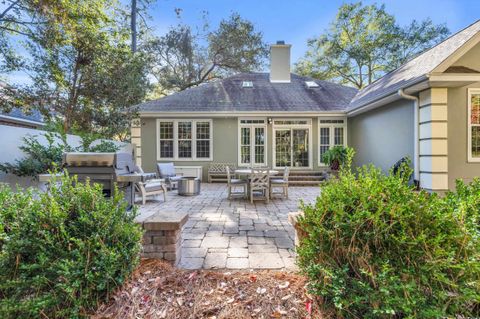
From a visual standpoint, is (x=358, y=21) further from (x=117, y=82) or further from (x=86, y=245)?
(x=86, y=245)

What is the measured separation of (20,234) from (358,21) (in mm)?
22770

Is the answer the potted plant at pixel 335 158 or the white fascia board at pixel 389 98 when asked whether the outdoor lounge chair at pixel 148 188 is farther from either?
the white fascia board at pixel 389 98

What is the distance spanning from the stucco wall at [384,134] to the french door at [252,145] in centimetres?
381

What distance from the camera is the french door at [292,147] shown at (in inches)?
431

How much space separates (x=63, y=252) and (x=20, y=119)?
32.1 ft

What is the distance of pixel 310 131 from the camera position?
10.9 meters

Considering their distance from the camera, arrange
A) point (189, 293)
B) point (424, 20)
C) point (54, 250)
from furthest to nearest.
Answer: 1. point (424, 20)
2. point (189, 293)
3. point (54, 250)

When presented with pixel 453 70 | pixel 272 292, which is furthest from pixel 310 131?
pixel 272 292

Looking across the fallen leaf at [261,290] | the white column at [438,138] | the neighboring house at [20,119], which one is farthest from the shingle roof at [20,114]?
the white column at [438,138]

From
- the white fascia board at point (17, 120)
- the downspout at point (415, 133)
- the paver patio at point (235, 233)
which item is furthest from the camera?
the white fascia board at point (17, 120)

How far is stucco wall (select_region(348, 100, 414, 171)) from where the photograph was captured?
7219 mm

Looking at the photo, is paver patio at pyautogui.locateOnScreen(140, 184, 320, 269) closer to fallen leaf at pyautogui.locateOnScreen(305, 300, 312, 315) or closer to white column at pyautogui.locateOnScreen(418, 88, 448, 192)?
fallen leaf at pyautogui.locateOnScreen(305, 300, 312, 315)

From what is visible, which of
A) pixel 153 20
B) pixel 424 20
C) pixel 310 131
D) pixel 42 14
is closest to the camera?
pixel 42 14

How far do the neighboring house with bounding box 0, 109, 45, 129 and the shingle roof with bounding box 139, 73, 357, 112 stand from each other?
3942 mm
